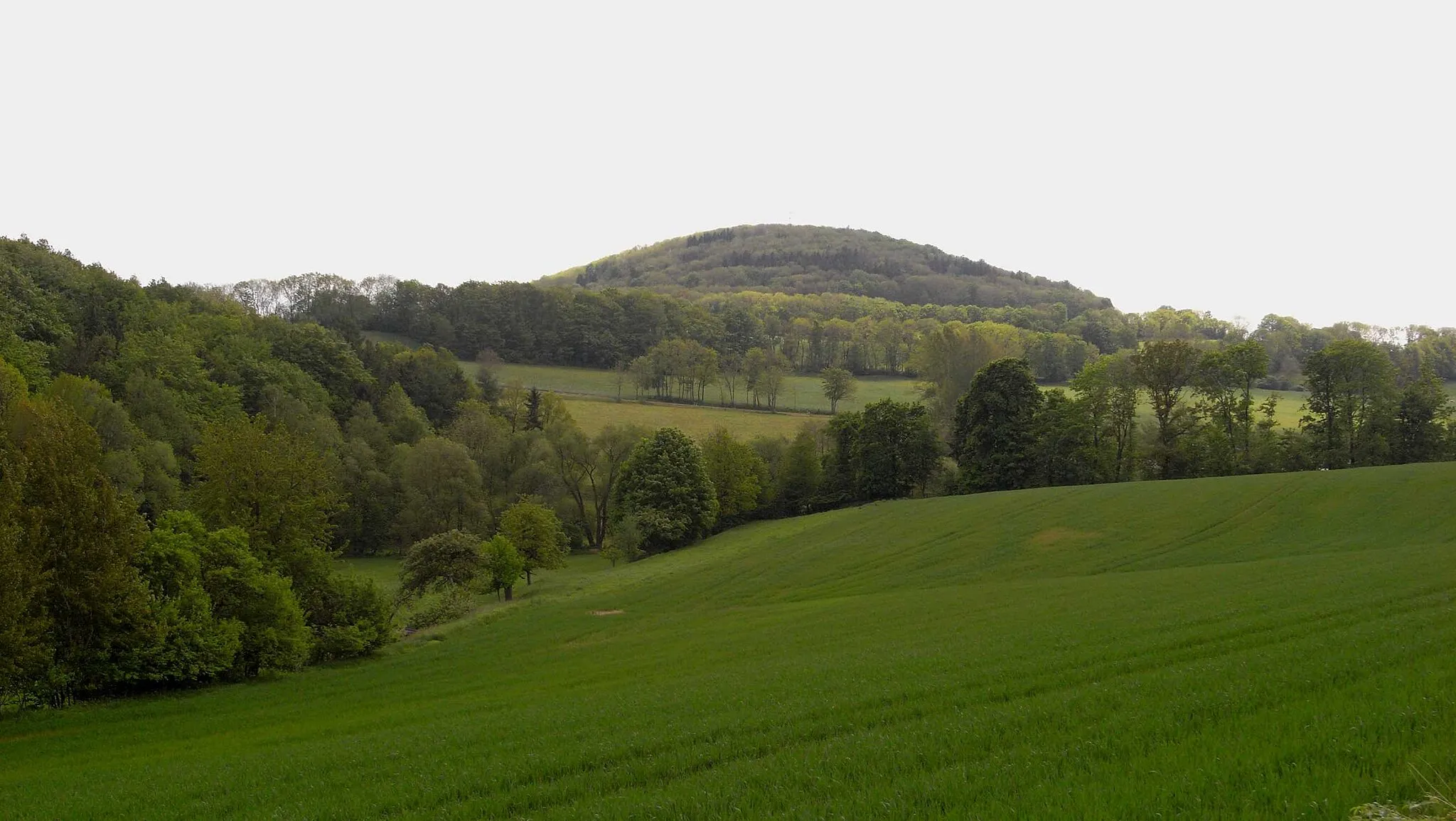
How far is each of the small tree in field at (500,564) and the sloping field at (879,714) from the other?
14228 millimetres

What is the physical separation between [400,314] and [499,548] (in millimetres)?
107900

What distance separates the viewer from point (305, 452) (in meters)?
39.2

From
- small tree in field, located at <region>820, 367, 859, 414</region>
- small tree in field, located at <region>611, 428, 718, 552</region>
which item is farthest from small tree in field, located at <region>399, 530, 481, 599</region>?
small tree in field, located at <region>820, 367, 859, 414</region>

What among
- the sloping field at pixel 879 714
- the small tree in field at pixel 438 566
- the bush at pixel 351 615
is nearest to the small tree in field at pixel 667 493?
the small tree in field at pixel 438 566

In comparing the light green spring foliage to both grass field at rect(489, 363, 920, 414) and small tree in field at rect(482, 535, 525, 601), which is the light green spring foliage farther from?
grass field at rect(489, 363, 920, 414)

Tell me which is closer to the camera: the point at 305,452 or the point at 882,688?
the point at 882,688

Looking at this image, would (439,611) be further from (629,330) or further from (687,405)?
(629,330)

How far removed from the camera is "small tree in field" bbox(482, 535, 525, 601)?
5438cm

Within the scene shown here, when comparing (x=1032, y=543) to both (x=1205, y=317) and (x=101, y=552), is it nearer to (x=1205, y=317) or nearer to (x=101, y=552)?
(x=101, y=552)

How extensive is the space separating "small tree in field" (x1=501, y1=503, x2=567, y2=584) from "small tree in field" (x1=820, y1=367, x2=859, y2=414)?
61.7m

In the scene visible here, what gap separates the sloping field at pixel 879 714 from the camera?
8773 mm

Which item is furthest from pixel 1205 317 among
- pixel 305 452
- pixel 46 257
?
pixel 46 257

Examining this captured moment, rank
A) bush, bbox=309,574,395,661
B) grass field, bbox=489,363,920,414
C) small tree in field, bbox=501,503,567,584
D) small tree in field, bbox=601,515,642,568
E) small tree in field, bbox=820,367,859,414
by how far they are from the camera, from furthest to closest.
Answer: grass field, bbox=489,363,920,414 → small tree in field, bbox=820,367,859,414 → small tree in field, bbox=601,515,642,568 → small tree in field, bbox=501,503,567,584 → bush, bbox=309,574,395,661

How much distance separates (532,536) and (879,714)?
53.7 metres
